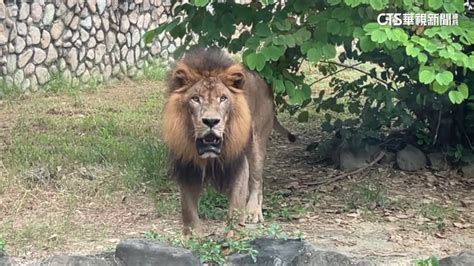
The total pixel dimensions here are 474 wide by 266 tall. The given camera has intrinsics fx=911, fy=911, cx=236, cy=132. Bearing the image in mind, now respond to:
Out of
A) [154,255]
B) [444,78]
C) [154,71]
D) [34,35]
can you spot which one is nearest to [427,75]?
[444,78]

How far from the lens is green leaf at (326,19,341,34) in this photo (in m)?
5.44

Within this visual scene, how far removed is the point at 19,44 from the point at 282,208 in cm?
520

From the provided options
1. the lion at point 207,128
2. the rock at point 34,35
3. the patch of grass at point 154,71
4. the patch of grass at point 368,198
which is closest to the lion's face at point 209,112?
the lion at point 207,128

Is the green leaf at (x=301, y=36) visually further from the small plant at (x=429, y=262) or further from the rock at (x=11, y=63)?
the rock at (x=11, y=63)

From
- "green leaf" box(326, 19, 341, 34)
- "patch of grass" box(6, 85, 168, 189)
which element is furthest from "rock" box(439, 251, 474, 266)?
"patch of grass" box(6, 85, 168, 189)

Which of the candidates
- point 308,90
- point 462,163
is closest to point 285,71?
point 308,90

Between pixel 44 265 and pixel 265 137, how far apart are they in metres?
2.50

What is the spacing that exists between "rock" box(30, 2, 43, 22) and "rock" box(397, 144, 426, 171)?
17.0 feet

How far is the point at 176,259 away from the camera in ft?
13.9

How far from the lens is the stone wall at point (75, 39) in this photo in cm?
1043

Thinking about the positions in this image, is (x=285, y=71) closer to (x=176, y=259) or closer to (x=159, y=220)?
(x=159, y=220)

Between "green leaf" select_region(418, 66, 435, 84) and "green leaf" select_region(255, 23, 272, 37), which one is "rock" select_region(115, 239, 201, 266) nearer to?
"green leaf" select_region(418, 66, 435, 84)

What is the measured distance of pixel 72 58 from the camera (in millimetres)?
11406

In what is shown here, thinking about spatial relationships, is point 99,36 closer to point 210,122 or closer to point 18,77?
point 18,77
